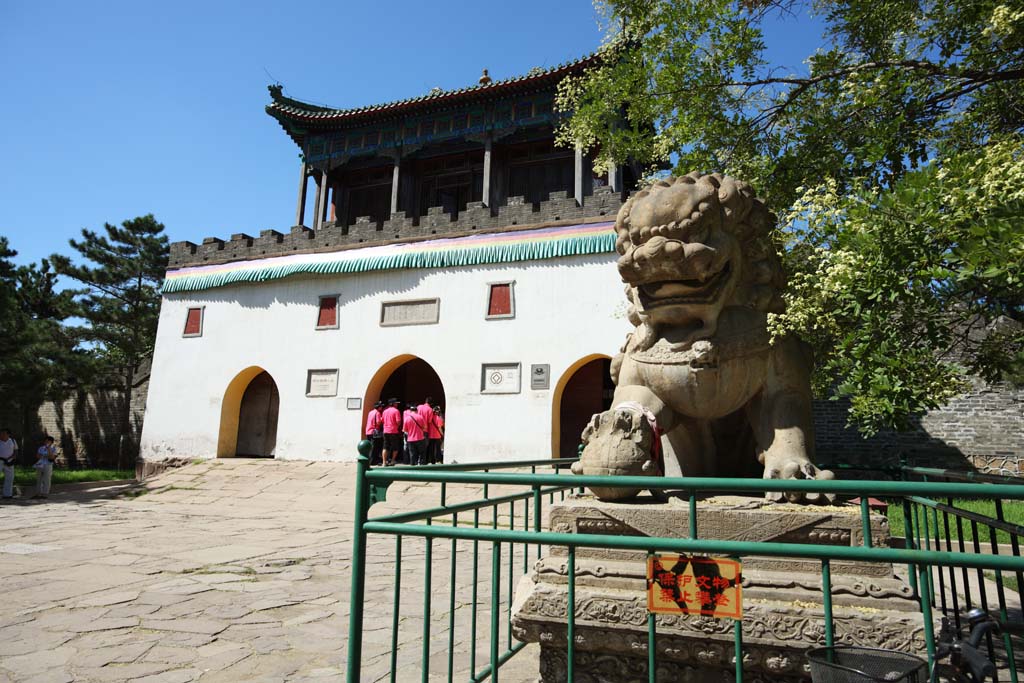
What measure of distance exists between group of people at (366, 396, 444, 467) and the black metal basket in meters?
9.53

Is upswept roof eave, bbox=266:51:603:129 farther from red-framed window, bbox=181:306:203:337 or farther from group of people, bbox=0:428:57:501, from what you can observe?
group of people, bbox=0:428:57:501

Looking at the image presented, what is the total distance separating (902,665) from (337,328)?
41.3 feet

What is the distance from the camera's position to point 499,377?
11.9 m

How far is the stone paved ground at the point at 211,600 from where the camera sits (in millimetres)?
2918

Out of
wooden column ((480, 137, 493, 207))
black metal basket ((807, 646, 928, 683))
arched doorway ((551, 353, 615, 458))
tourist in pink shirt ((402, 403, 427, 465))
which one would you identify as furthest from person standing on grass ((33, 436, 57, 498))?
black metal basket ((807, 646, 928, 683))

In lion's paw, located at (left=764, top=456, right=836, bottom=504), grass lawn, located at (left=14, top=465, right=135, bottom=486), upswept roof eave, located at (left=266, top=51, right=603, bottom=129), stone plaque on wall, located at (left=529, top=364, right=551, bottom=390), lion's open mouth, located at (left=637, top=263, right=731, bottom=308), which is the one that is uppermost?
upswept roof eave, located at (left=266, top=51, right=603, bottom=129)

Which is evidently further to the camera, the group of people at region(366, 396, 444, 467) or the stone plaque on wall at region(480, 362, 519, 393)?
the stone plaque on wall at region(480, 362, 519, 393)

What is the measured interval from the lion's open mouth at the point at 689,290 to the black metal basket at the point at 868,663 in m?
1.35

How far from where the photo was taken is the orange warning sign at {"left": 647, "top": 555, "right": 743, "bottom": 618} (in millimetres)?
1550

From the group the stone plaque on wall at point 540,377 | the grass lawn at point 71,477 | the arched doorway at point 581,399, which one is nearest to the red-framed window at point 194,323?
the grass lawn at point 71,477

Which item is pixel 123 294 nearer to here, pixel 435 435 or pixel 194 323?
pixel 194 323

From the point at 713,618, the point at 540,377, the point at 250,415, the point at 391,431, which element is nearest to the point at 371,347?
the point at 391,431

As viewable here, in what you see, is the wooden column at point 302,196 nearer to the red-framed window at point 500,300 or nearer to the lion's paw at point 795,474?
the red-framed window at point 500,300

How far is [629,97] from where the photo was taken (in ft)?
20.0
